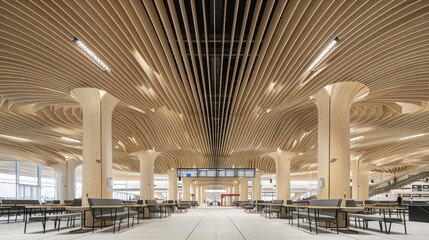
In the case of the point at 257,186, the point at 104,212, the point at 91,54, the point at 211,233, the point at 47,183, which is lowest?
the point at 257,186

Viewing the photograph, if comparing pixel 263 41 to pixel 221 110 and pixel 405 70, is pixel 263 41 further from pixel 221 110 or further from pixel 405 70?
pixel 221 110

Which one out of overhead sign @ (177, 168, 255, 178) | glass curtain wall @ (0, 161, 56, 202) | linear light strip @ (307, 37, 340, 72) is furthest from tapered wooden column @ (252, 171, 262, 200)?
linear light strip @ (307, 37, 340, 72)

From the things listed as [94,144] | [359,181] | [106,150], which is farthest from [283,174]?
[94,144]

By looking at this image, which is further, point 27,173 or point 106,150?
→ point 27,173

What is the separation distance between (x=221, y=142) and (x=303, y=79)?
13.9 m

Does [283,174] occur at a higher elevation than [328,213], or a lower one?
higher

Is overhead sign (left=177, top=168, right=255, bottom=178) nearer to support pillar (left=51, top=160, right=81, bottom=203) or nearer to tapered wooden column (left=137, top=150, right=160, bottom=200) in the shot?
tapered wooden column (left=137, top=150, right=160, bottom=200)

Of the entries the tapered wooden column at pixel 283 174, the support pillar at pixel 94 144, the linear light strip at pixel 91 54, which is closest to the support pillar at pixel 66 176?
the tapered wooden column at pixel 283 174

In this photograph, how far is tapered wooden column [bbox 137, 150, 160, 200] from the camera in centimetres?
2499

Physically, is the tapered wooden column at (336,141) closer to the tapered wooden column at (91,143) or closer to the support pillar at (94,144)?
the support pillar at (94,144)

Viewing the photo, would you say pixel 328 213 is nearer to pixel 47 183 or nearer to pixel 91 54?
pixel 91 54

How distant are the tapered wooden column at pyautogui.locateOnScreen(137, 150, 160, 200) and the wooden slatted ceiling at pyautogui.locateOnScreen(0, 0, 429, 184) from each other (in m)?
3.91

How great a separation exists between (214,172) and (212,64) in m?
19.9

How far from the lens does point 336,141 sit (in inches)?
487
